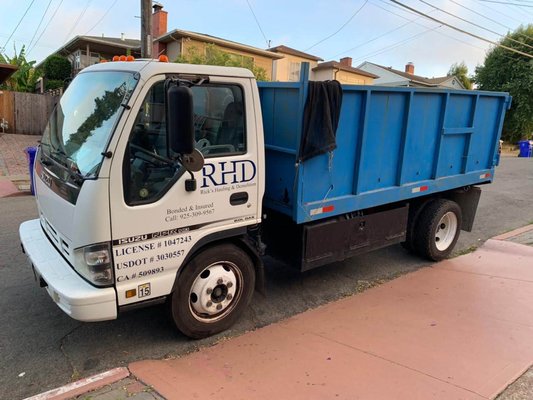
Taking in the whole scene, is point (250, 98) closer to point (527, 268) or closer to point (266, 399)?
point (266, 399)

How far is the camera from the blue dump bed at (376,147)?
4012 mm

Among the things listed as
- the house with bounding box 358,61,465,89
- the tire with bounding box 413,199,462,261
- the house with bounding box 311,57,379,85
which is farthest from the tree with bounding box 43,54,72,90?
the house with bounding box 358,61,465,89

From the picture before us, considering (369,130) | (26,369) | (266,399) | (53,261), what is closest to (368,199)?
(369,130)

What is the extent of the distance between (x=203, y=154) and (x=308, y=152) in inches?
39.4

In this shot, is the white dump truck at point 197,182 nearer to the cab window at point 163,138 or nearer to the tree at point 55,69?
the cab window at point 163,138

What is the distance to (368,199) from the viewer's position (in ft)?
15.5

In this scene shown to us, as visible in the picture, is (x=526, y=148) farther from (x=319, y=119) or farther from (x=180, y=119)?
(x=180, y=119)

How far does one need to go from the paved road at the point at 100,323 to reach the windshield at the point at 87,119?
1483 mm

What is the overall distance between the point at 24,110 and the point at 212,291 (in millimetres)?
19928

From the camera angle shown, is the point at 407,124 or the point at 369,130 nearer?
the point at 369,130

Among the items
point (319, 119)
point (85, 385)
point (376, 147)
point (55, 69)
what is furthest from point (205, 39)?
point (85, 385)

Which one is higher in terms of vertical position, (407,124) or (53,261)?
(407,124)

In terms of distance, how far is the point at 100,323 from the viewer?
397 centimetres

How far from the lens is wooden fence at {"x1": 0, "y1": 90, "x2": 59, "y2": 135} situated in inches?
763
